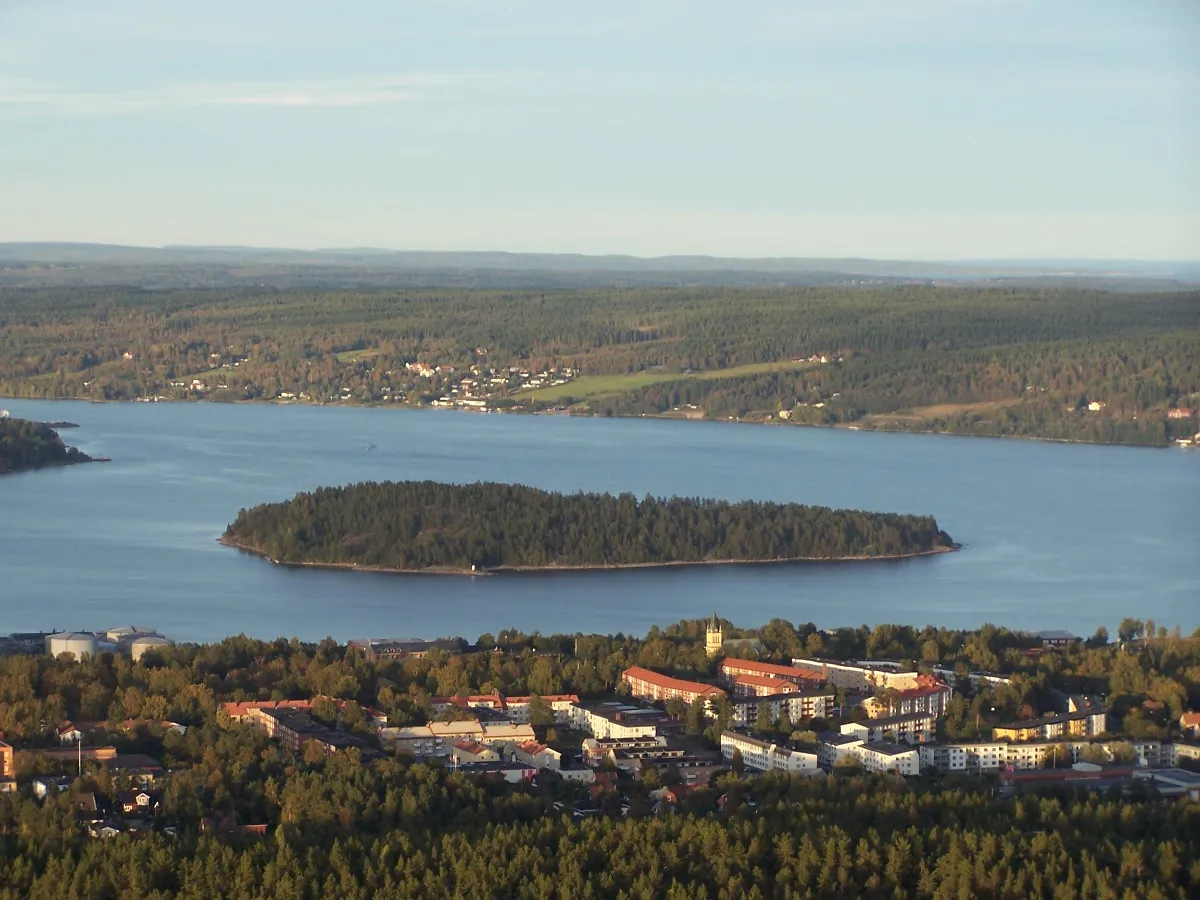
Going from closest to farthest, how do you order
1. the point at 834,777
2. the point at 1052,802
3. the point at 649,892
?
1. the point at 649,892
2. the point at 1052,802
3. the point at 834,777

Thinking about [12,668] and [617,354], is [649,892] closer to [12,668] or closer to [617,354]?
[12,668]

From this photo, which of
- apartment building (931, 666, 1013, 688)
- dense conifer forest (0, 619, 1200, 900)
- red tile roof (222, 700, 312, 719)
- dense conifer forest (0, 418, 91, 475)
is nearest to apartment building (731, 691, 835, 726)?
dense conifer forest (0, 619, 1200, 900)

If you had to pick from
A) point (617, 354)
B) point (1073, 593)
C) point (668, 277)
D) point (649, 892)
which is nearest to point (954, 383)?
point (617, 354)

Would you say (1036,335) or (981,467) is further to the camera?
(1036,335)

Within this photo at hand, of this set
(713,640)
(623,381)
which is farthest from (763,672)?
(623,381)

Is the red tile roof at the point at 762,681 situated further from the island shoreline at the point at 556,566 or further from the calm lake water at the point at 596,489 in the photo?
the island shoreline at the point at 556,566

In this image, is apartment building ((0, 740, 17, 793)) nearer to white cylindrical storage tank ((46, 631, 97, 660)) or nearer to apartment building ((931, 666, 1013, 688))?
white cylindrical storage tank ((46, 631, 97, 660))
